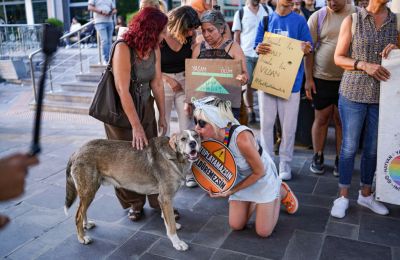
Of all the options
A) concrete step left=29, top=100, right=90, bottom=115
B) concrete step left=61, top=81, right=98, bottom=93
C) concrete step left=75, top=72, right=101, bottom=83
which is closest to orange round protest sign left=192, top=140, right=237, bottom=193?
concrete step left=29, top=100, right=90, bottom=115

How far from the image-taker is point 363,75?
11.2 ft

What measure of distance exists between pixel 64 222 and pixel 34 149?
251cm

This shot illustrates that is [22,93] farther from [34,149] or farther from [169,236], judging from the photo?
[34,149]

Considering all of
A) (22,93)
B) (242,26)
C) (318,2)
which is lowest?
(22,93)

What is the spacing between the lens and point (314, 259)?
3.05m

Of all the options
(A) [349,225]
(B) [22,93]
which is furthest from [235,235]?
(B) [22,93]

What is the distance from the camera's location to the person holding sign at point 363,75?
11.0 feet

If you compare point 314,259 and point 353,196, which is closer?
point 314,259

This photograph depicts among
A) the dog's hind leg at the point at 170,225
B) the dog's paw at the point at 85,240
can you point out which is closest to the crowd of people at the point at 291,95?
the dog's hind leg at the point at 170,225

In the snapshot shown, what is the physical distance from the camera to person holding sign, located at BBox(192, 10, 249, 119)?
3.85 meters

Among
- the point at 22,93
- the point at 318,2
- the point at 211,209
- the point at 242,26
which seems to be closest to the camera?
the point at 211,209

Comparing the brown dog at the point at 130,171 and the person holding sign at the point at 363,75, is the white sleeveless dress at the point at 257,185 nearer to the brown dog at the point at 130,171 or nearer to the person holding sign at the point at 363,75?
the brown dog at the point at 130,171

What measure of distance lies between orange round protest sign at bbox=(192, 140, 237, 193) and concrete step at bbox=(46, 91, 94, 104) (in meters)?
5.97

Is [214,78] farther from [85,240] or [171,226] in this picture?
[85,240]
